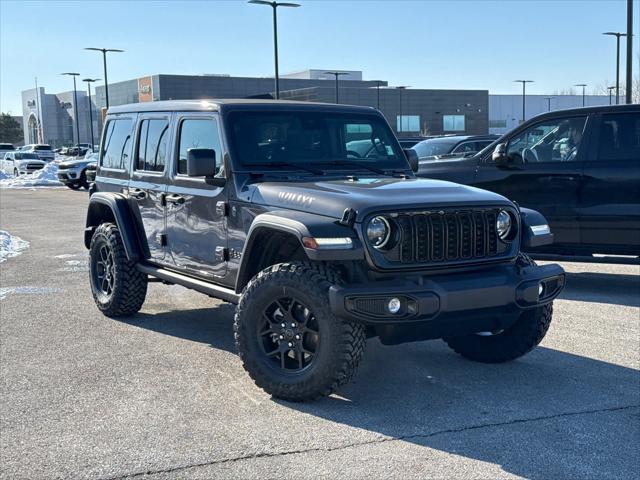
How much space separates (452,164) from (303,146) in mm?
4285

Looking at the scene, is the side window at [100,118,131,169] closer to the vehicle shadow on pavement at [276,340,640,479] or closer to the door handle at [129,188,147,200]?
the door handle at [129,188,147,200]

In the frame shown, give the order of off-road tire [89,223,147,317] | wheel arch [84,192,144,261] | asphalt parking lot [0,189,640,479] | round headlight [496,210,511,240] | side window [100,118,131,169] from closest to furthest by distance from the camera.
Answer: asphalt parking lot [0,189,640,479] < round headlight [496,210,511,240] < wheel arch [84,192,144,261] < off-road tire [89,223,147,317] < side window [100,118,131,169]

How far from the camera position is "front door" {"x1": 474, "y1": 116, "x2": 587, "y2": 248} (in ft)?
29.3

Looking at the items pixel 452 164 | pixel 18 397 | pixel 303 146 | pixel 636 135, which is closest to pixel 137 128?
pixel 303 146

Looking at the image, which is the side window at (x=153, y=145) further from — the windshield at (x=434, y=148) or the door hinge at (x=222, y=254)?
the windshield at (x=434, y=148)

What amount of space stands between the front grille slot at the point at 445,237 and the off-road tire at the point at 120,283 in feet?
10.7

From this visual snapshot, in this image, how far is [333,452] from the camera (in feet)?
14.3

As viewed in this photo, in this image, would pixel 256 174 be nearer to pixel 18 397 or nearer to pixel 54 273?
pixel 18 397

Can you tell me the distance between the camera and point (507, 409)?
5082 mm

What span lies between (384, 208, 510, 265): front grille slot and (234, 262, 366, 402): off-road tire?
19.0 inches

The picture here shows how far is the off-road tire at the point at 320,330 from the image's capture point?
4.90 m

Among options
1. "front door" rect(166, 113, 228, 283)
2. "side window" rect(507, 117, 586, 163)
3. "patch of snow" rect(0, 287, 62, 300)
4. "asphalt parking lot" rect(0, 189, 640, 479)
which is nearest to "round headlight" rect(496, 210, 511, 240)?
"asphalt parking lot" rect(0, 189, 640, 479)

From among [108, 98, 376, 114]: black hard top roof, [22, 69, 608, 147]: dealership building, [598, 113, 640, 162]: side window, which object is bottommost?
[598, 113, 640, 162]: side window

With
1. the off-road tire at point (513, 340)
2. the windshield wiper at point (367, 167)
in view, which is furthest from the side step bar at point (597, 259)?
the windshield wiper at point (367, 167)
